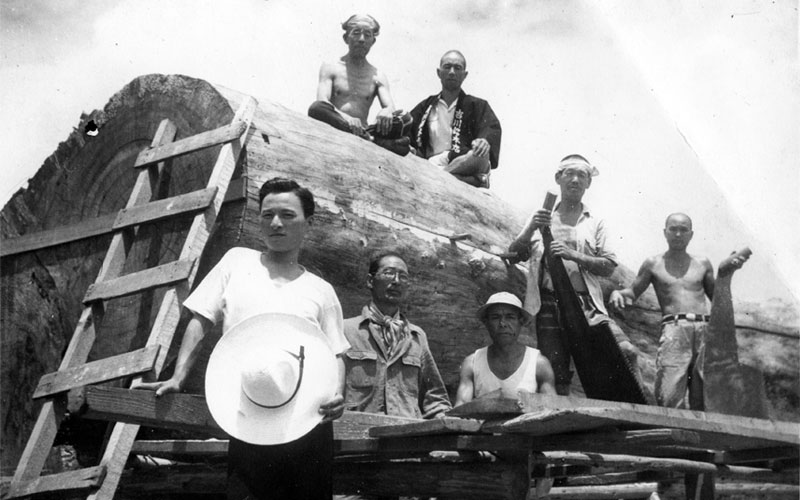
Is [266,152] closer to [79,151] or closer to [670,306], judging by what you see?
[79,151]

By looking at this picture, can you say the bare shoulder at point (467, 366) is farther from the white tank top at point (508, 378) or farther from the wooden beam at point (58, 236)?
A: the wooden beam at point (58, 236)

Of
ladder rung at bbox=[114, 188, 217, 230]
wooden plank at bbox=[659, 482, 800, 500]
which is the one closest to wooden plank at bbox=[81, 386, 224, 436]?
ladder rung at bbox=[114, 188, 217, 230]

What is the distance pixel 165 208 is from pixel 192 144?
474 mm

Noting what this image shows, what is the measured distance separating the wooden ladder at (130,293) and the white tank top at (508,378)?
1.88m

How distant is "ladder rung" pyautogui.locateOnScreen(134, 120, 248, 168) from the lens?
6.05m

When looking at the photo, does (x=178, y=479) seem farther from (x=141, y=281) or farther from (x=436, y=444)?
(x=436, y=444)

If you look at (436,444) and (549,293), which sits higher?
(549,293)

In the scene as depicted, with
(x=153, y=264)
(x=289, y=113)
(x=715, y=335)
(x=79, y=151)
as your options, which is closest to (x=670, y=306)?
(x=715, y=335)

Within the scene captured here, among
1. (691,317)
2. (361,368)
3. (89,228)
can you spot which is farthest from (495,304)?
(89,228)

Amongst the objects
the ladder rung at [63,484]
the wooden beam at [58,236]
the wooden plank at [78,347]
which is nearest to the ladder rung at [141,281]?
the wooden plank at [78,347]

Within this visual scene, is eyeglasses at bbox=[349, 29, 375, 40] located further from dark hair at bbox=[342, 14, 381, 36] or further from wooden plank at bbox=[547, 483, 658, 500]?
wooden plank at bbox=[547, 483, 658, 500]

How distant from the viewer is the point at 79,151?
7352mm

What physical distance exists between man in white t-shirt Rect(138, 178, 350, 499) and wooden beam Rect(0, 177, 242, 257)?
0.97 m

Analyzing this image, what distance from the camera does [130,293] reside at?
5742mm
